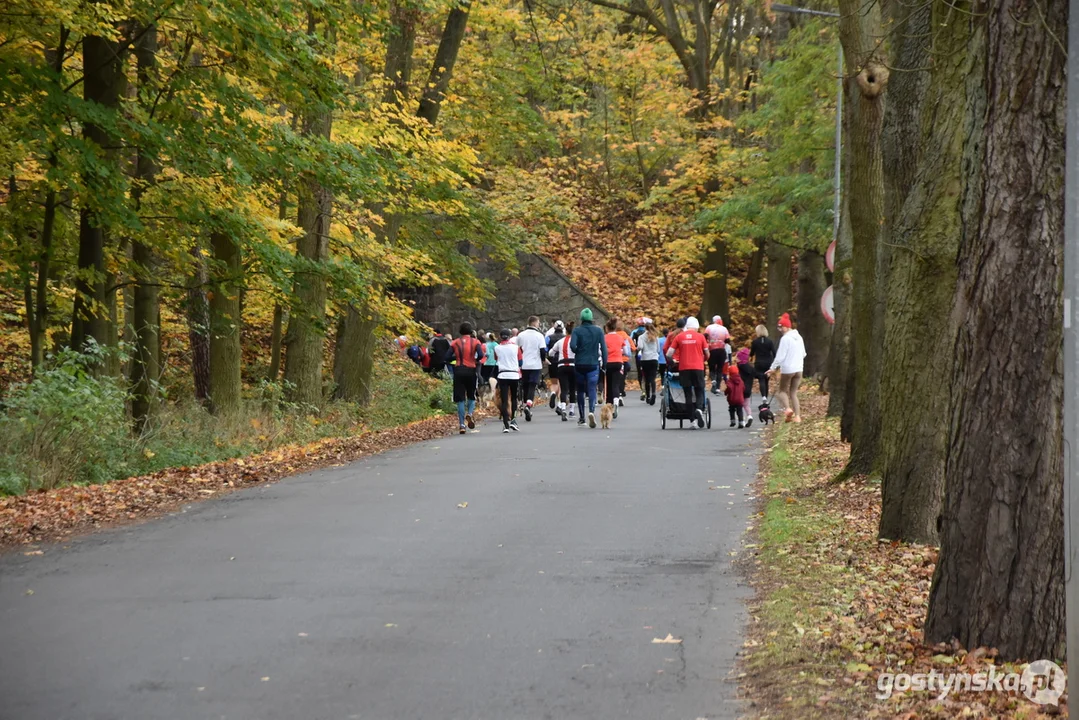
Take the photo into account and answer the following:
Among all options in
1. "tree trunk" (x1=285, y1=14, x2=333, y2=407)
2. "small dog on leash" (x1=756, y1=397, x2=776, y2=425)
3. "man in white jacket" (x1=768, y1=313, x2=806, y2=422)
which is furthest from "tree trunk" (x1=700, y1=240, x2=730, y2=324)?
"tree trunk" (x1=285, y1=14, x2=333, y2=407)

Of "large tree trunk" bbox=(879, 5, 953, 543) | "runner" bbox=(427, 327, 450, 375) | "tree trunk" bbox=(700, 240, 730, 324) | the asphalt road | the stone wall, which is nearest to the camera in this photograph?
the asphalt road

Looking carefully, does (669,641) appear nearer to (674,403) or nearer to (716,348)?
(674,403)

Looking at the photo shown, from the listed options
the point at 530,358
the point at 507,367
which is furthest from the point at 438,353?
the point at 507,367

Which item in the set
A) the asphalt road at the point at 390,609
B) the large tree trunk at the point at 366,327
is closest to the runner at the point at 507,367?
the large tree trunk at the point at 366,327

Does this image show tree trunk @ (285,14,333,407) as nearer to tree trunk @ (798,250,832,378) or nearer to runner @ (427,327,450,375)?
runner @ (427,327,450,375)

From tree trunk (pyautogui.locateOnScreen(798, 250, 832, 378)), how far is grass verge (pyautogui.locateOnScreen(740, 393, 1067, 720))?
25.0m

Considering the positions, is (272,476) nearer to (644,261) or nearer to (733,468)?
(733,468)

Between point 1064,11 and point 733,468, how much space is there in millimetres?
11098

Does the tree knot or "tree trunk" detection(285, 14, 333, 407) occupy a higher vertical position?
the tree knot

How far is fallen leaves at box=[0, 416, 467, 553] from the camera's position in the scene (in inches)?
448

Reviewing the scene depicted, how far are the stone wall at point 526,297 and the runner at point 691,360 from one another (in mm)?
18045

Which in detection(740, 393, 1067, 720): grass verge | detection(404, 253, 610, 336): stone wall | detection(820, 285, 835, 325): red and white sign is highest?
detection(404, 253, 610, 336): stone wall

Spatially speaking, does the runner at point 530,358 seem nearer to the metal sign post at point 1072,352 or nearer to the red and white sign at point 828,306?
the red and white sign at point 828,306

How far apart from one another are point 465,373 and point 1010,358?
17383 mm
